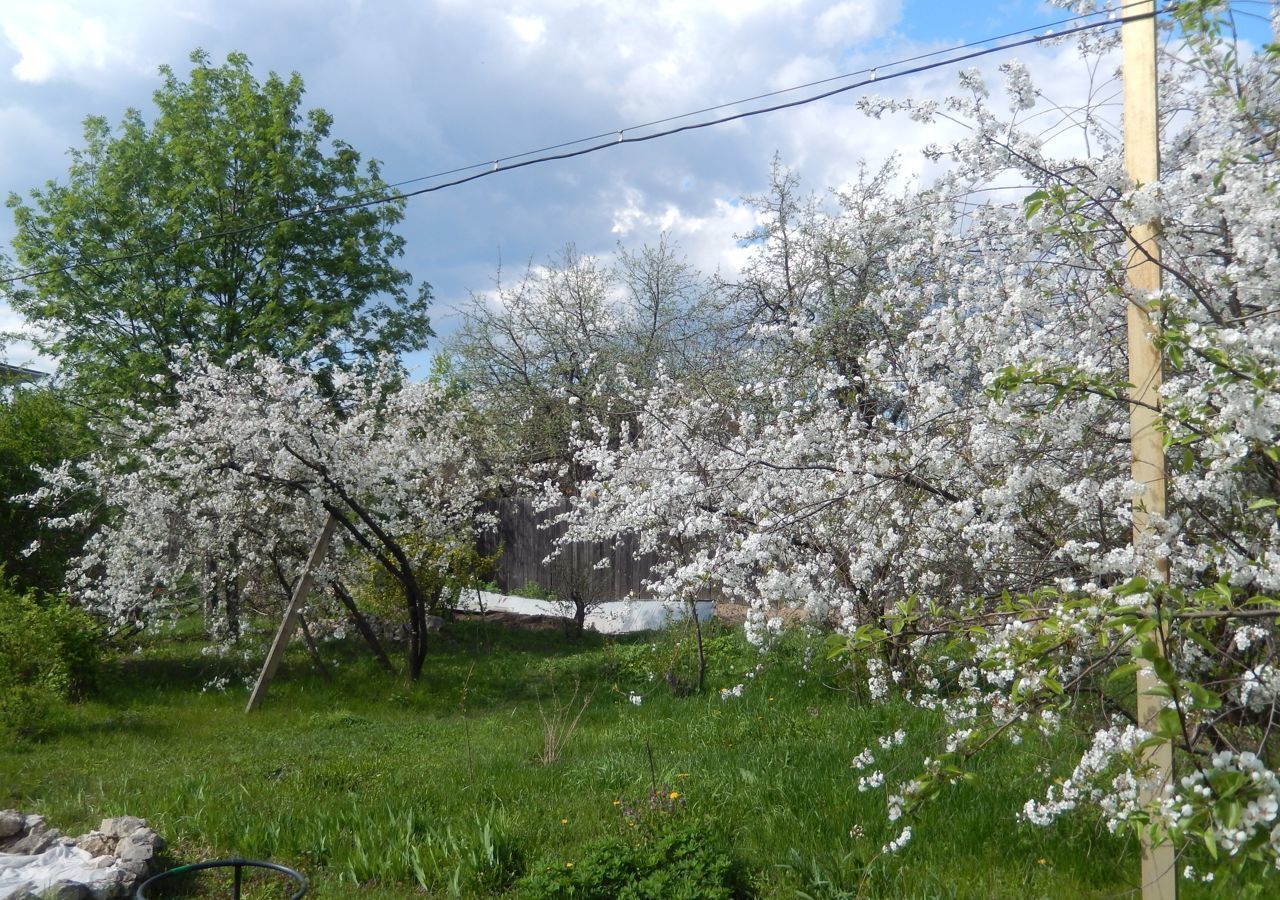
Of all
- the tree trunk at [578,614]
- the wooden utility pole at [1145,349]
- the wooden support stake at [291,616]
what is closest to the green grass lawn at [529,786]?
the wooden support stake at [291,616]

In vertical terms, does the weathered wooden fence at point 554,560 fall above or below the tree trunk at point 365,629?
above

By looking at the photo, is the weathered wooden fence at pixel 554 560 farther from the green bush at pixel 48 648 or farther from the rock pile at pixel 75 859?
the rock pile at pixel 75 859

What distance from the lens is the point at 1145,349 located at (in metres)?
3.22

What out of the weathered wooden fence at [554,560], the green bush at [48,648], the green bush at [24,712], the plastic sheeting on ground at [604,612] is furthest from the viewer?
the plastic sheeting on ground at [604,612]

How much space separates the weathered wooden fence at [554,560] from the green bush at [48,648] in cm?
593

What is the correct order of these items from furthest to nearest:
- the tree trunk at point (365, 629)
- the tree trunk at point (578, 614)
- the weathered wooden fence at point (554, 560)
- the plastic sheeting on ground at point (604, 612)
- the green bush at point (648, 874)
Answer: the plastic sheeting on ground at point (604, 612) → the weathered wooden fence at point (554, 560) → the tree trunk at point (578, 614) → the tree trunk at point (365, 629) → the green bush at point (648, 874)

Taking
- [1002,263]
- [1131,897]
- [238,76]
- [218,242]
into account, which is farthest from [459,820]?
[238,76]

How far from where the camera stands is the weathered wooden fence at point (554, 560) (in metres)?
14.4

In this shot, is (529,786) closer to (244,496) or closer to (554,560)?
(244,496)

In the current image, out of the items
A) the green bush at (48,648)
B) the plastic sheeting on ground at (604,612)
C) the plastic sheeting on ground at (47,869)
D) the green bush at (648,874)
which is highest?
the plastic sheeting on ground at (604,612)

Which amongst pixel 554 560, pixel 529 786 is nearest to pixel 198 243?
pixel 554 560

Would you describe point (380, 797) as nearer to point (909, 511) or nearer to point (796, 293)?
point (909, 511)

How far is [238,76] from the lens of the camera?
1836cm

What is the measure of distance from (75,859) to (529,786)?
8.05 ft
